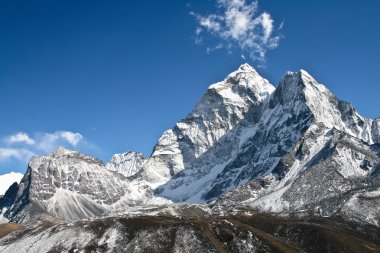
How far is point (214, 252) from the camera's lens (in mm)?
185500

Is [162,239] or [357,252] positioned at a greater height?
[162,239]

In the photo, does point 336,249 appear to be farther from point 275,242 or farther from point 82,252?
point 82,252

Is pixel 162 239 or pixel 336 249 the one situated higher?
pixel 162 239

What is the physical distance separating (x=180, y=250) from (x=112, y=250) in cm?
2519

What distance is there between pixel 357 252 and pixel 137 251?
76.3 meters

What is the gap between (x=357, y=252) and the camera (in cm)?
19738

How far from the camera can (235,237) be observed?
7869 inches

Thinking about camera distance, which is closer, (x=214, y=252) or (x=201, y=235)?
(x=214, y=252)

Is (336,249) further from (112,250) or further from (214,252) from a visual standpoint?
(112,250)

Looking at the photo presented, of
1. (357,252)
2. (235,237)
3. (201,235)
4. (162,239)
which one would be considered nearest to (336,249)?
(357,252)

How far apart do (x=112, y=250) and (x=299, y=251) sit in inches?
2561

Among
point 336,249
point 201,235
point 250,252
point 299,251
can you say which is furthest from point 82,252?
point 336,249

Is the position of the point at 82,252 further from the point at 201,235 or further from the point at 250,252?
the point at 250,252

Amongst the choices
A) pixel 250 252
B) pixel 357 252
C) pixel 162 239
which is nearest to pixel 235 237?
pixel 250 252
